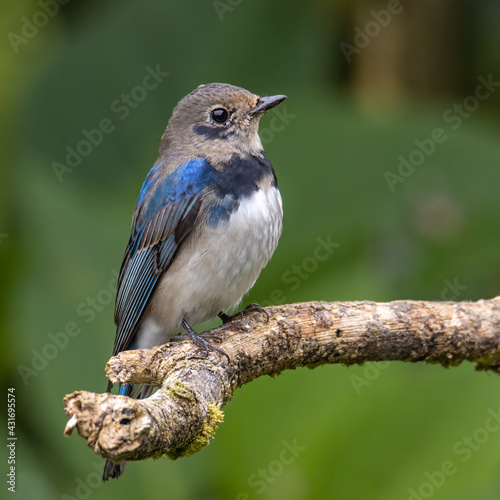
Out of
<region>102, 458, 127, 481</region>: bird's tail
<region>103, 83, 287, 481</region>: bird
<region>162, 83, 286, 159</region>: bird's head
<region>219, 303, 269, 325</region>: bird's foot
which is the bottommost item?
<region>102, 458, 127, 481</region>: bird's tail

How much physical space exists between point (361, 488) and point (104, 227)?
2.18 metres

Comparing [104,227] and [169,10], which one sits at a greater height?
[169,10]

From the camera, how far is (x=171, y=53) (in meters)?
6.27

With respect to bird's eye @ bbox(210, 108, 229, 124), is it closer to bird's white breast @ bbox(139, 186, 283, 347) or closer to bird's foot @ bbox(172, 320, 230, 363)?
bird's white breast @ bbox(139, 186, 283, 347)

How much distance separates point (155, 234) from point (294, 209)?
1530 mm

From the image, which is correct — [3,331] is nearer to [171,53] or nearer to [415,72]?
[171,53]

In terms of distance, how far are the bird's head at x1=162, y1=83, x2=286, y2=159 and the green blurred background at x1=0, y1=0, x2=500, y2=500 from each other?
88 centimetres

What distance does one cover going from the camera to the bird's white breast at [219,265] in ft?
13.0

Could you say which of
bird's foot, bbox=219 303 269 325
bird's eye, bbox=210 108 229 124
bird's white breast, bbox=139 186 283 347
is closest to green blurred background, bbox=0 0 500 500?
bird's foot, bbox=219 303 269 325

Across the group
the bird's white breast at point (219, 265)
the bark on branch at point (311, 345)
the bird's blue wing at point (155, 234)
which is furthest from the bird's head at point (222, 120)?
the bark on branch at point (311, 345)

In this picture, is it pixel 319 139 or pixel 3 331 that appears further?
pixel 319 139

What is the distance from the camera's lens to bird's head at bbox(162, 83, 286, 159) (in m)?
4.36

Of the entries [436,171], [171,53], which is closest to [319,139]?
[436,171]

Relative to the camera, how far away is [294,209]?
5.57 meters
